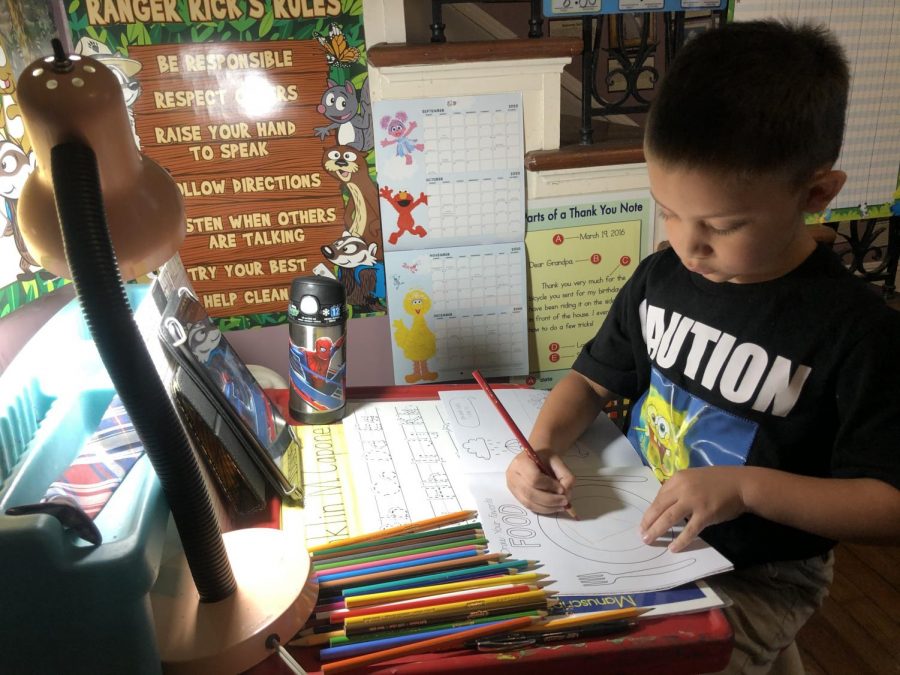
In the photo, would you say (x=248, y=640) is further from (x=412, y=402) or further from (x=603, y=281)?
(x=603, y=281)

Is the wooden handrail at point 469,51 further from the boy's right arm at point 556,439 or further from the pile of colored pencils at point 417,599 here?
the pile of colored pencils at point 417,599

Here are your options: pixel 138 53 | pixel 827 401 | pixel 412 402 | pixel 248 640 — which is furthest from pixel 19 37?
pixel 827 401

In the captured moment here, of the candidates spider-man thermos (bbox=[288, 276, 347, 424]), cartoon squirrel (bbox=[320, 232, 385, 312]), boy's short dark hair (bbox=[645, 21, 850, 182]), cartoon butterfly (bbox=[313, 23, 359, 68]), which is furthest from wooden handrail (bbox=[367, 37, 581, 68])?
boy's short dark hair (bbox=[645, 21, 850, 182])

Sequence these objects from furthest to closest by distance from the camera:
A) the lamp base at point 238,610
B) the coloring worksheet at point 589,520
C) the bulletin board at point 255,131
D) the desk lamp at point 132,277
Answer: the bulletin board at point 255,131, the coloring worksheet at point 589,520, the lamp base at point 238,610, the desk lamp at point 132,277

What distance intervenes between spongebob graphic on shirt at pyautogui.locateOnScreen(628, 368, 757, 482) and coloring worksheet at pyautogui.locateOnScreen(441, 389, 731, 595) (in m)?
0.05

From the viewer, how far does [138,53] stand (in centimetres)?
104

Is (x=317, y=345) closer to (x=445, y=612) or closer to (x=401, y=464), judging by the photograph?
(x=401, y=464)

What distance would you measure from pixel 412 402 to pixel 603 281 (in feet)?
1.71

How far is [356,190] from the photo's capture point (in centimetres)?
117

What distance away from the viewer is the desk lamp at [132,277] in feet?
1.37

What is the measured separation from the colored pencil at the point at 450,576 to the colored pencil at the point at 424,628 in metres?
0.04

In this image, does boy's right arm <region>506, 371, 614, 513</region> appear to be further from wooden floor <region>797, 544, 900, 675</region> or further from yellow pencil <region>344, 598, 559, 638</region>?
wooden floor <region>797, 544, 900, 675</region>

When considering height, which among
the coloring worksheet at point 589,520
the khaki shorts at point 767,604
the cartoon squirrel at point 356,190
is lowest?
the khaki shorts at point 767,604

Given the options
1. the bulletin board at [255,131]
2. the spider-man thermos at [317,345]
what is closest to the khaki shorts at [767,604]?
the spider-man thermos at [317,345]
